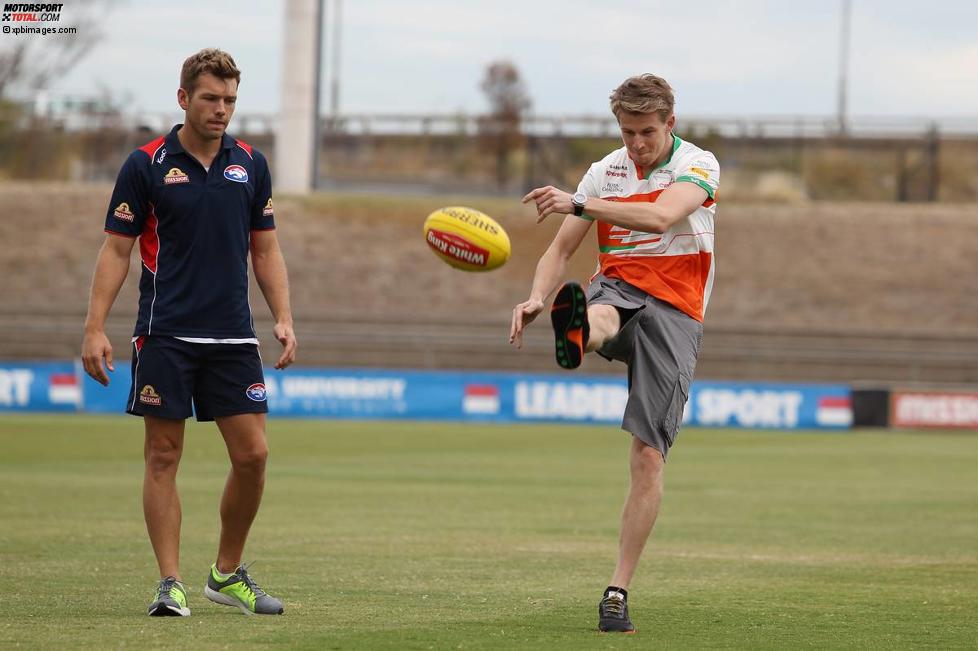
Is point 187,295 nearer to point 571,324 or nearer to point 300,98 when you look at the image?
point 571,324

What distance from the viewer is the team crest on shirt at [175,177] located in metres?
6.50

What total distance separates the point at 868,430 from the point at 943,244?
1687cm

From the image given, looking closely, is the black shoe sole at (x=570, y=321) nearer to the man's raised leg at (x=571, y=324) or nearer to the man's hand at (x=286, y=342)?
the man's raised leg at (x=571, y=324)

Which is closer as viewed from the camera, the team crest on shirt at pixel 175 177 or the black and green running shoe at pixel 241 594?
the team crest on shirt at pixel 175 177

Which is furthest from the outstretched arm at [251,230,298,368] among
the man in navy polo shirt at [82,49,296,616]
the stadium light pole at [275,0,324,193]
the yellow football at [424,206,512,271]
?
the stadium light pole at [275,0,324,193]

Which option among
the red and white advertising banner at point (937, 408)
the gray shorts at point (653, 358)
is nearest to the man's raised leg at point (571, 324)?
the gray shorts at point (653, 358)

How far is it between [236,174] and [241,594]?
1.85 metres

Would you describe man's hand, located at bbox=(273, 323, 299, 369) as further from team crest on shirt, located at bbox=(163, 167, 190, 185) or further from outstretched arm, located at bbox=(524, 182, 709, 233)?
outstretched arm, located at bbox=(524, 182, 709, 233)

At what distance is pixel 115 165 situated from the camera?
2172 inches

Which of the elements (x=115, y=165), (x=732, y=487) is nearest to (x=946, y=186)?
(x=115, y=165)

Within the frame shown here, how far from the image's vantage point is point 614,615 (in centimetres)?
619

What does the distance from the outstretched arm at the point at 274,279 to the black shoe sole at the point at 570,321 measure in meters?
1.29

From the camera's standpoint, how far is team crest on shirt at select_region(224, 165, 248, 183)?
6609 millimetres

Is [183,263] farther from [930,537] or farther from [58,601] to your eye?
[930,537]
